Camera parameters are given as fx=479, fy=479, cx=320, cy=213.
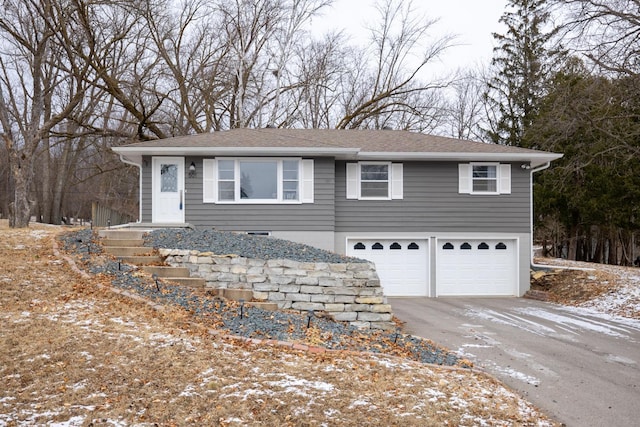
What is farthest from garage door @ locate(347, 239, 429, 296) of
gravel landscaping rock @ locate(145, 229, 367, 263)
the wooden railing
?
the wooden railing

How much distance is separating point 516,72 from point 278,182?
56.0 ft

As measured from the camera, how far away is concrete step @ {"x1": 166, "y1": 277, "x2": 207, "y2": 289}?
8.07 m

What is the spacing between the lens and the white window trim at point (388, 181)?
44.0ft

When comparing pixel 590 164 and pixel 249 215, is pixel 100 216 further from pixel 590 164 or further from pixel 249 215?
pixel 590 164

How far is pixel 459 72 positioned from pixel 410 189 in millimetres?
14738

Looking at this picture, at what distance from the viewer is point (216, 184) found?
12742 millimetres

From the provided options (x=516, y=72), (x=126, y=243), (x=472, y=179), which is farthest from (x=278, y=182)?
(x=516, y=72)

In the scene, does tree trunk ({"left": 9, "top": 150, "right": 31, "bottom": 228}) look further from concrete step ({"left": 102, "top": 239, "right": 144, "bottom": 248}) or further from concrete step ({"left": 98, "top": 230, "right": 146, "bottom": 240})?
concrete step ({"left": 102, "top": 239, "right": 144, "bottom": 248})

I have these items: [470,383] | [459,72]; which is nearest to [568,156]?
[459,72]

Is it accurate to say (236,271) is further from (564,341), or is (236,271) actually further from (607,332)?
(607,332)

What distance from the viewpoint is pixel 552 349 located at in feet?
24.1

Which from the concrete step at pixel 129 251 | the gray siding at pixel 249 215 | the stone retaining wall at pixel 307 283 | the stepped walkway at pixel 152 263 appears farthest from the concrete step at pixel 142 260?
the gray siding at pixel 249 215

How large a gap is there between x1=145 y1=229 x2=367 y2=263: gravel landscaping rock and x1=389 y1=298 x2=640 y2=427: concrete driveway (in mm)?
2172

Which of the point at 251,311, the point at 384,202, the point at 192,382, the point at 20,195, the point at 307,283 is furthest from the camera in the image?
the point at 20,195
